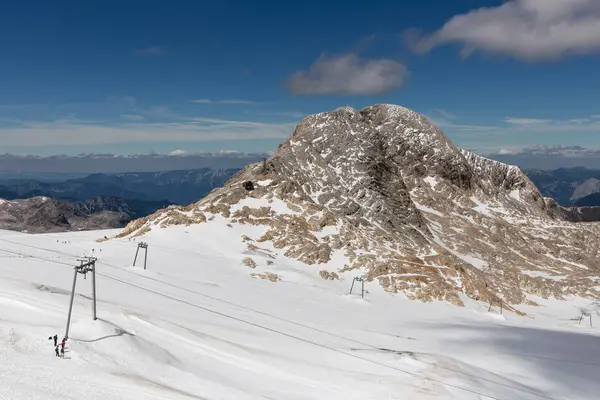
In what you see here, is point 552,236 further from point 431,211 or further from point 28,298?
point 28,298

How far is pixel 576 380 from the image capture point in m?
44.0

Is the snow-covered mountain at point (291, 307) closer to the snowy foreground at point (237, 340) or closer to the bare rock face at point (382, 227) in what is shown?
the snowy foreground at point (237, 340)

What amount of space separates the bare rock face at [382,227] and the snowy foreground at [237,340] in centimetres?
1344

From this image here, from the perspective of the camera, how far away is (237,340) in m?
35.6

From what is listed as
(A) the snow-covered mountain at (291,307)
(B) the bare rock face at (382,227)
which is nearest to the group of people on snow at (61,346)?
(A) the snow-covered mountain at (291,307)

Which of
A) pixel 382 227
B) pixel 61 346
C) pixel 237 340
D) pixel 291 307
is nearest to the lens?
pixel 61 346

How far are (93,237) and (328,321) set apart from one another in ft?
187

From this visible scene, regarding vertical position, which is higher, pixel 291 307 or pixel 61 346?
pixel 61 346

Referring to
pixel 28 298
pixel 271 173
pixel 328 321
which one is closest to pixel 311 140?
pixel 271 173

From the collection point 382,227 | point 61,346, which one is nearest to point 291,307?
point 61,346

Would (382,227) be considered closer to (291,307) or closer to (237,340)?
(291,307)

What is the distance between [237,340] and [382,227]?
3551 inches

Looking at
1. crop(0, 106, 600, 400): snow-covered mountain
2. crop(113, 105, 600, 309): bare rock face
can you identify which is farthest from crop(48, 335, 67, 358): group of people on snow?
crop(113, 105, 600, 309): bare rock face

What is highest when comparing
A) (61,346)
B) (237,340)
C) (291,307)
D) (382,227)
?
(382,227)
